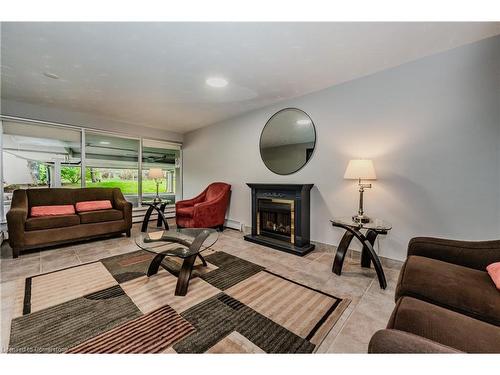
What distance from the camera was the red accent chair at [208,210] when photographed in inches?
146

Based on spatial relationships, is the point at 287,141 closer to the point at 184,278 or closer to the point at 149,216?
the point at 184,278

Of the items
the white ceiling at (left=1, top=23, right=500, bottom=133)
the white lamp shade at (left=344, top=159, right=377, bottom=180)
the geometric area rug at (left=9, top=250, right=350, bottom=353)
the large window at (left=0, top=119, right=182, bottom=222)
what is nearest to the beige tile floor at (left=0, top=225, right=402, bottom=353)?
the geometric area rug at (left=9, top=250, right=350, bottom=353)

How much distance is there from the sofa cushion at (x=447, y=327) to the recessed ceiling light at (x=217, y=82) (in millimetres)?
2832

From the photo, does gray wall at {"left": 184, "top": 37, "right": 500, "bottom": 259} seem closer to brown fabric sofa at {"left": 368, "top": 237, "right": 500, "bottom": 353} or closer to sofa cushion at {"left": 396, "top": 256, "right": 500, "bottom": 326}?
brown fabric sofa at {"left": 368, "top": 237, "right": 500, "bottom": 353}

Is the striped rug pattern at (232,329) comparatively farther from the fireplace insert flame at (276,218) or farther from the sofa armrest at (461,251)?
the fireplace insert flame at (276,218)

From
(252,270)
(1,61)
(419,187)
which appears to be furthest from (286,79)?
(1,61)

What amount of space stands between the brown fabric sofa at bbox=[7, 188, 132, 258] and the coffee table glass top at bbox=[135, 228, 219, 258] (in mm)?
1495

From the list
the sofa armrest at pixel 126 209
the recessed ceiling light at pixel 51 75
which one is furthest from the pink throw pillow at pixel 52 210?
the recessed ceiling light at pixel 51 75

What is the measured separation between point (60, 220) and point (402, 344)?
402 centimetres

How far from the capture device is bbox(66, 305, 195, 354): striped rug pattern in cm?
124

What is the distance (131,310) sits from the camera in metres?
1.62

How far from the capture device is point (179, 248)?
7.09 ft
